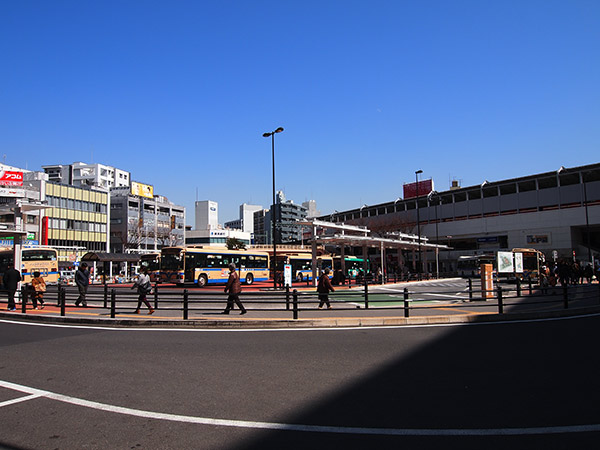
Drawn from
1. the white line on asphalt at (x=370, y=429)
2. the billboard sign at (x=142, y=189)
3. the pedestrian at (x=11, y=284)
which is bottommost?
the white line on asphalt at (x=370, y=429)

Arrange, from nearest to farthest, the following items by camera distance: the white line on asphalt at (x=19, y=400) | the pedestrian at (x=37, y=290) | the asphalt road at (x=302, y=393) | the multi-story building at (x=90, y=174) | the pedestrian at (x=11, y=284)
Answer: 1. the asphalt road at (x=302, y=393)
2. the white line on asphalt at (x=19, y=400)
3. the pedestrian at (x=11, y=284)
4. the pedestrian at (x=37, y=290)
5. the multi-story building at (x=90, y=174)

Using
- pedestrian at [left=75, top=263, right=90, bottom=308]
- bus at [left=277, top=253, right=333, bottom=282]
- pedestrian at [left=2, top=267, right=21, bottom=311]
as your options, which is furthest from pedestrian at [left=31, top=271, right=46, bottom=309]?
bus at [left=277, top=253, right=333, bottom=282]

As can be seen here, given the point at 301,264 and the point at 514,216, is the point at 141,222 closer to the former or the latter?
the point at 301,264

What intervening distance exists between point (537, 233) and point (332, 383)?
245 ft

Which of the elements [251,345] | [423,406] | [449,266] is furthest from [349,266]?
[423,406]

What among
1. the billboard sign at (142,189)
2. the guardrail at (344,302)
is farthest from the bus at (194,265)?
the billboard sign at (142,189)

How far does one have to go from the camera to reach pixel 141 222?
88.2 metres

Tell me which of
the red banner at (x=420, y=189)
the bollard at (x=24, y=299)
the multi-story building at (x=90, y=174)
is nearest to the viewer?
the bollard at (x=24, y=299)

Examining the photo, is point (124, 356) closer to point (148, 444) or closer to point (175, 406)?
point (175, 406)

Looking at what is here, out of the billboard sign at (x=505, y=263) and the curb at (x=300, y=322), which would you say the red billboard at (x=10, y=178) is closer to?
the curb at (x=300, y=322)

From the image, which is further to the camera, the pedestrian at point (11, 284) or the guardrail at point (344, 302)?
the pedestrian at point (11, 284)

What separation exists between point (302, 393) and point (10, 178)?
6661 centimetres

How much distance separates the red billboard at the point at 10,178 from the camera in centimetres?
5847

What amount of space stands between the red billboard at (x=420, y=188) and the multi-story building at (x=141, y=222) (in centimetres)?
5434
